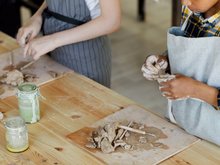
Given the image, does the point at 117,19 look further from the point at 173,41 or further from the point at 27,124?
the point at 27,124

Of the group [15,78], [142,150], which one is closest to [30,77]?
[15,78]

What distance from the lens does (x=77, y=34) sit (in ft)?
5.96

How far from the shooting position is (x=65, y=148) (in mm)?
1436

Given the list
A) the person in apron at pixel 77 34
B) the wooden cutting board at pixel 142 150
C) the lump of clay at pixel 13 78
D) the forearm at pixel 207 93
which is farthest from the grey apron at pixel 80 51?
the forearm at pixel 207 93

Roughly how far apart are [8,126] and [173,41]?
1.77 feet

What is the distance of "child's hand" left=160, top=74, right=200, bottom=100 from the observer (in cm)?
136

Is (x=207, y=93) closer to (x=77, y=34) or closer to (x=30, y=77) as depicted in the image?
(x=77, y=34)

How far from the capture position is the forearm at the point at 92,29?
5.82 feet

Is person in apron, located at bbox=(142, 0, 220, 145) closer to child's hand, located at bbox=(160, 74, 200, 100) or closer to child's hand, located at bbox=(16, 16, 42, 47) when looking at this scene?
child's hand, located at bbox=(160, 74, 200, 100)

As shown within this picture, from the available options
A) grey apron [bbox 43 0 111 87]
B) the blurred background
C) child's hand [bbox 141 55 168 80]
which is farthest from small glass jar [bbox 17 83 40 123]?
the blurred background

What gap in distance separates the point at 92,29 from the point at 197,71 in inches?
21.6

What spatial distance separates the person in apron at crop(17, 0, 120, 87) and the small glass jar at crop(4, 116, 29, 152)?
44cm

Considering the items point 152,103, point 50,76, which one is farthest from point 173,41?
point 152,103

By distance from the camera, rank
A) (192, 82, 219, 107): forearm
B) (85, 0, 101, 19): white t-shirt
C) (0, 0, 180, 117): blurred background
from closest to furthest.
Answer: (192, 82, 219, 107): forearm → (85, 0, 101, 19): white t-shirt → (0, 0, 180, 117): blurred background
